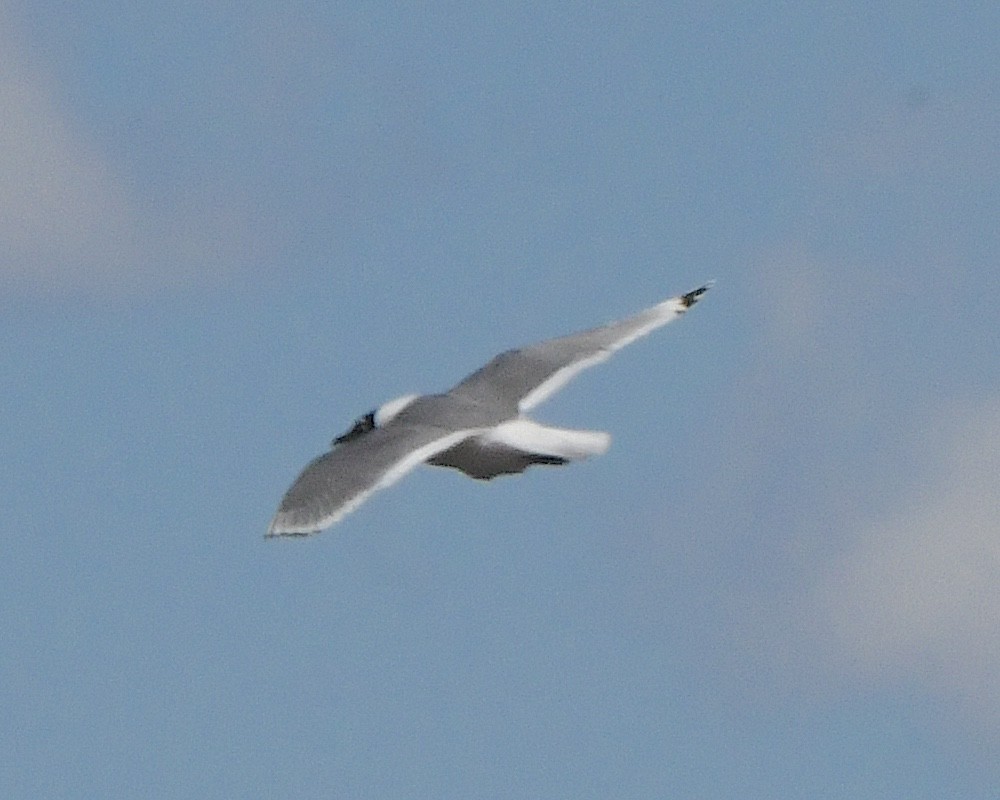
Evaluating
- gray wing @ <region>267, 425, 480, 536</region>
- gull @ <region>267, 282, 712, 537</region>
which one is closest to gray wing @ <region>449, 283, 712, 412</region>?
gull @ <region>267, 282, 712, 537</region>

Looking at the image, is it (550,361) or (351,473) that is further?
(550,361)

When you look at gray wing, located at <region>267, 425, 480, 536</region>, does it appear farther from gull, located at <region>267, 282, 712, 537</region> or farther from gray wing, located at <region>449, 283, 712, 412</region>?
gray wing, located at <region>449, 283, 712, 412</region>

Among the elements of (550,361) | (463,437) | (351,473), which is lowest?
(351,473)

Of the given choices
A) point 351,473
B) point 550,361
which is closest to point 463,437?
point 351,473

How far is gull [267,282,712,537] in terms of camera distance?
19734mm

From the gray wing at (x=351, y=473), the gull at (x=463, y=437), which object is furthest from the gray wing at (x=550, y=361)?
the gray wing at (x=351, y=473)

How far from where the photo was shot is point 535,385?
23.1 m

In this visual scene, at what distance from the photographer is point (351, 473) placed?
20.0m

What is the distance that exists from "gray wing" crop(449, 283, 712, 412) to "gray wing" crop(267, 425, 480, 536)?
1.82 metres

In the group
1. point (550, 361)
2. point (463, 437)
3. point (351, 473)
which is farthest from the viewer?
point (550, 361)

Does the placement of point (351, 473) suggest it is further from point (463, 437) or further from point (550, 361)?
point (550, 361)

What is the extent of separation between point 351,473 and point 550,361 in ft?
13.9

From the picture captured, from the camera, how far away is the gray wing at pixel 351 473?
19.5 m

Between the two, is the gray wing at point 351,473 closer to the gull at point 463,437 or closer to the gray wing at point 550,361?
the gull at point 463,437
